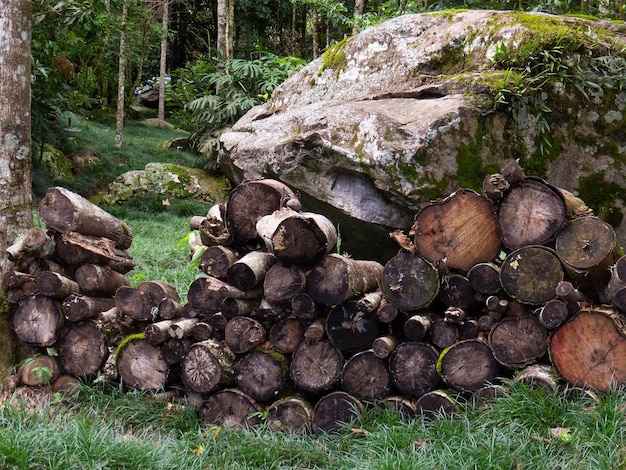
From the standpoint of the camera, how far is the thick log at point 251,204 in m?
4.08

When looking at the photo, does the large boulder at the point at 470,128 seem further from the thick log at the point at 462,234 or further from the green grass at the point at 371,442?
the green grass at the point at 371,442

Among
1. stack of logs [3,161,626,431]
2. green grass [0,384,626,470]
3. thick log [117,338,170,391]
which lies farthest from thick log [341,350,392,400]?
thick log [117,338,170,391]

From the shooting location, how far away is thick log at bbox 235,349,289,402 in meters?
Result: 3.89

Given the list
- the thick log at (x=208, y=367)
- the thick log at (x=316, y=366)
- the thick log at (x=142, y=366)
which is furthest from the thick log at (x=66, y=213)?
the thick log at (x=316, y=366)

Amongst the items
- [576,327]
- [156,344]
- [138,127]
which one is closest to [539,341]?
[576,327]

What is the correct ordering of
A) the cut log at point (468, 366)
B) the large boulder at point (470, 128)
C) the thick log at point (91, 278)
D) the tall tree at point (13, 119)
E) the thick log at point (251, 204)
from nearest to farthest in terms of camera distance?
the cut log at point (468, 366) → the thick log at point (251, 204) → the thick log at point (91, 278) → the large boulder at point (470, 128) → the tall tree at point (13, 119)

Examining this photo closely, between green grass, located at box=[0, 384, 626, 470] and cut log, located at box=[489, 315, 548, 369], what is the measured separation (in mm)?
192

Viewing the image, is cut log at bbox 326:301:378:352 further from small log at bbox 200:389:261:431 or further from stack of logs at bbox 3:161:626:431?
small log at bbox 200:389:261:431

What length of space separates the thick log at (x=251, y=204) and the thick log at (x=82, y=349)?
123 centimetres

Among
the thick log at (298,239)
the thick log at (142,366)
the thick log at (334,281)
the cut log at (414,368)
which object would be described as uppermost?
the thick log at (298,239)

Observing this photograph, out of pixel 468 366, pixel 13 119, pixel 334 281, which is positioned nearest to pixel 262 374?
pixel 334 281

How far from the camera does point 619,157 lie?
4.75 meters

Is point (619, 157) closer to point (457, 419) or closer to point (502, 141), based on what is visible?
point (502, 141)

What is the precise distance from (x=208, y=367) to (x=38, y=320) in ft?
4.29
